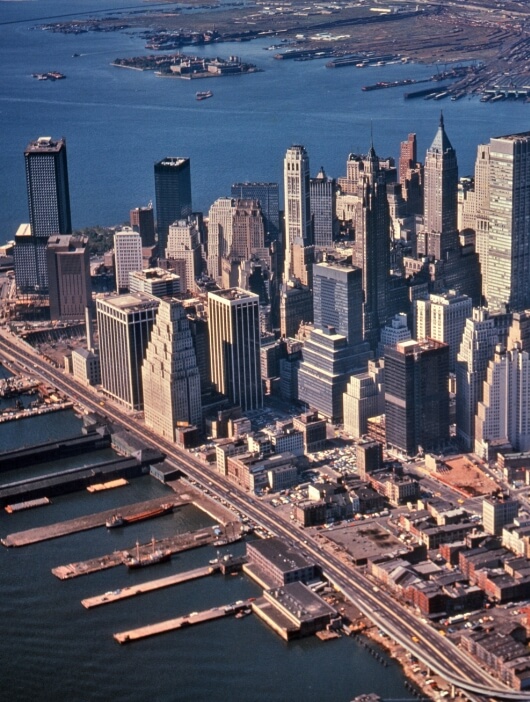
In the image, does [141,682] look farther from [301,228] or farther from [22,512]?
[301,228]

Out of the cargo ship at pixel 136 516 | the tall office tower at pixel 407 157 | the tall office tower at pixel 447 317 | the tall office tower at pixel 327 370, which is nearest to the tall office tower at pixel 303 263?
the tall office tower at pixel 447 317

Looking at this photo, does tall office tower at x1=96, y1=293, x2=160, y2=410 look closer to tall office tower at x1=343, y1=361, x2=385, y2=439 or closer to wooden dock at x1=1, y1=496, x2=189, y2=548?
tall office tower at x1=343, y1=361, x2=385, y2=439

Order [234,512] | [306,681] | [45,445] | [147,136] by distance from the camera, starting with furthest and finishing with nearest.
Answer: [147,136] → [45,445] → [234,512] → [306,681]

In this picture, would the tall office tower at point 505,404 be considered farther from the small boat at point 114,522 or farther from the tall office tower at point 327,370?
the small boat at point 114,522

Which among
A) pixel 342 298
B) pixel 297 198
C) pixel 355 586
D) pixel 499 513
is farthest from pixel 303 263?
pixel 355 586

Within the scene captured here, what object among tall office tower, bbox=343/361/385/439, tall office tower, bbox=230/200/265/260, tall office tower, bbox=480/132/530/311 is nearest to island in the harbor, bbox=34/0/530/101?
tall office tower, bbox=230/200/265/260

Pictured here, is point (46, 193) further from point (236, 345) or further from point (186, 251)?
point (236, 345)

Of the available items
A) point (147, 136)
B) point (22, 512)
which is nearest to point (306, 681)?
point (22, 512)
